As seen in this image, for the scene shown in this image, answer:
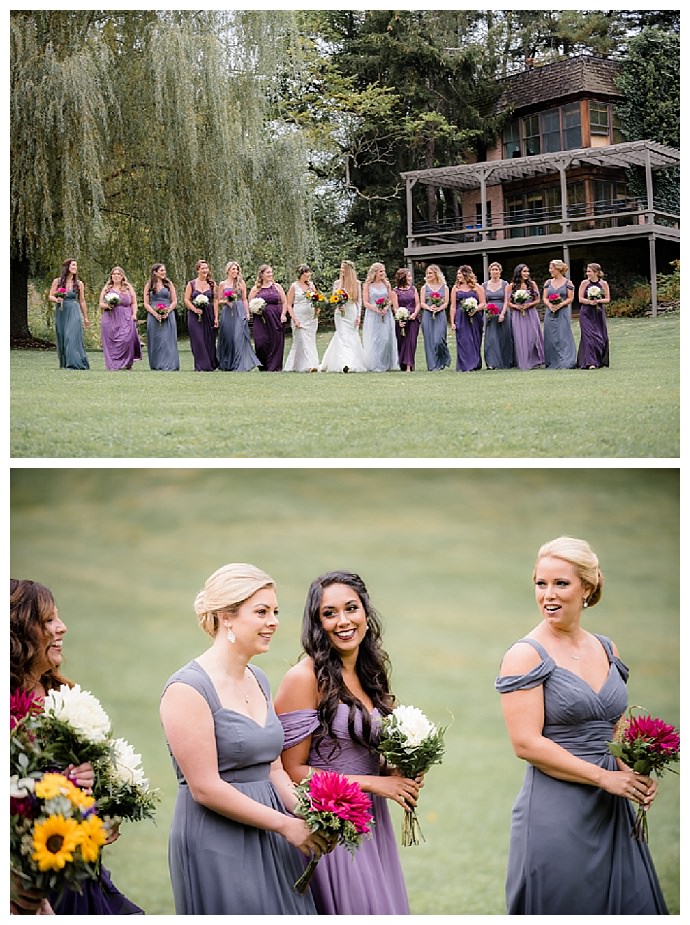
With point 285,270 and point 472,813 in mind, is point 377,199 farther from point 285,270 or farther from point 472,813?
Result: point 472,813

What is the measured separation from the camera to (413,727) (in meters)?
4.56

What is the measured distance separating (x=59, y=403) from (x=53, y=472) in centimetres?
208

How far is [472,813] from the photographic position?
9141 millimetres

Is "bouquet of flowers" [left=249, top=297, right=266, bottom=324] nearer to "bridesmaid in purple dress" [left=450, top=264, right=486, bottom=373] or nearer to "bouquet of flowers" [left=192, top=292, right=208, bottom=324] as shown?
"bouquet of flowers" [left=192, top=292, right=208, bottom=324]

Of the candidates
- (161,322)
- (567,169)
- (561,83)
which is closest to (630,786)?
(567,169)

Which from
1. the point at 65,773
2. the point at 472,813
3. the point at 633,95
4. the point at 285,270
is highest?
the point at 633,95

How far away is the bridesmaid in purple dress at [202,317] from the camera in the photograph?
888 cm

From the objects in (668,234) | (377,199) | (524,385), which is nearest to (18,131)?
(377,199)

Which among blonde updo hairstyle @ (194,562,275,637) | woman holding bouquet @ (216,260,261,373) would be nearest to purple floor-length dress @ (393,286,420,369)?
woman holding bouquet @ (216,260,261,373)

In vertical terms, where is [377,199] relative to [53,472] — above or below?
above

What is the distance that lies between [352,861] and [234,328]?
525 centimetres

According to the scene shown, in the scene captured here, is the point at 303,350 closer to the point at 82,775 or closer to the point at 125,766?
the point at 125,766

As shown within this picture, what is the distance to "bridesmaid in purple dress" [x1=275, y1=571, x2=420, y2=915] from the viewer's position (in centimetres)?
466

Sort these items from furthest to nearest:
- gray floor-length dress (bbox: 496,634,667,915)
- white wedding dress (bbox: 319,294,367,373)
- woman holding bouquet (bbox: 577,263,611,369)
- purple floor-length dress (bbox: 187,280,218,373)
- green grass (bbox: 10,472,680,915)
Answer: white wedding dress (bbox: 319,294,367,373), green grass (bbox: 10,472,680,915), purple floor-length dress (bbox: 187,280,218,373), woman holding bouquet (bbox: 577,263,611,369), gray floor-length dress (bbox: 496,634,667,915)
